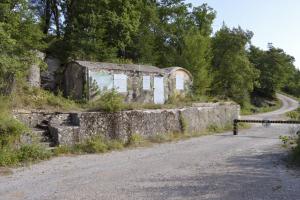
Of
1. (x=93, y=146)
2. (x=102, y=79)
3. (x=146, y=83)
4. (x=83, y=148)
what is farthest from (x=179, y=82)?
(x=83, y=148)

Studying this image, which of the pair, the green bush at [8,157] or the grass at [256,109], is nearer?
the green bush at [8,157]

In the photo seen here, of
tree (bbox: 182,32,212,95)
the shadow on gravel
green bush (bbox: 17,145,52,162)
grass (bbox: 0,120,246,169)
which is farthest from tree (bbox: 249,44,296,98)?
green bush (bbox: 17,145,52,162)

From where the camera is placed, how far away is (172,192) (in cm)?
924

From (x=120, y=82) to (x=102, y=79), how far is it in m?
1.28

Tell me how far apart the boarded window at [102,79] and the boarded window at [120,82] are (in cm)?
38

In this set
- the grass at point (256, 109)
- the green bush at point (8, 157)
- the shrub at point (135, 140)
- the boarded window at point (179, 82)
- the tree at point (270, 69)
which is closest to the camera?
the green bush at point (8, 157)

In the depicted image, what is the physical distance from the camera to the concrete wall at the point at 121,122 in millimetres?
15812

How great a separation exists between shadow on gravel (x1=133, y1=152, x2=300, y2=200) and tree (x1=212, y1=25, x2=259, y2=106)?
34.9 meters

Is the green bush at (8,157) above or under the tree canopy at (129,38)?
under

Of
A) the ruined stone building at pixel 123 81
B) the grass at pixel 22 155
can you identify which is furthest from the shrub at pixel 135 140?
the grass at pixel 22 155

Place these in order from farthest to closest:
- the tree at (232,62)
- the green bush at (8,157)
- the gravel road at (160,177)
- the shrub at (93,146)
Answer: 1. the tree at (232,62)
2. the shrub at (93,146)
3. the green bush at (8,157)
4. the gravel road at (160,177)

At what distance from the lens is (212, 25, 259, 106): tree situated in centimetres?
4762

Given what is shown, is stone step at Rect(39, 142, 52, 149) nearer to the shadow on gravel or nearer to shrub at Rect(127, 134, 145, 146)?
shrub at Rect(127, 134, 145, 146)

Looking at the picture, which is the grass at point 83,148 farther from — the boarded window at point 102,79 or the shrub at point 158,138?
the boarded window at point 102,79
